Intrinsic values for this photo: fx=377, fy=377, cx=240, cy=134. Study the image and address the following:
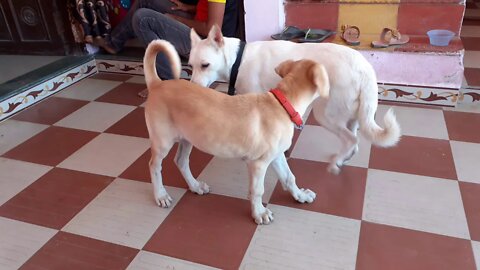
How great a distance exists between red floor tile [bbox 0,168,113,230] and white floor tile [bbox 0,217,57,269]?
0.04 meters

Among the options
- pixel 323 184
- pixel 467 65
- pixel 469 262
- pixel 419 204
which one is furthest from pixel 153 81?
pixel 467 65

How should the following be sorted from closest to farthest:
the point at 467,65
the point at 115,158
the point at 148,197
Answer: the point at 148,197 → the point at 115,158 → the point at 467,65

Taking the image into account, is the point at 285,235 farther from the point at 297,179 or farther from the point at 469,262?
the point at 469,262

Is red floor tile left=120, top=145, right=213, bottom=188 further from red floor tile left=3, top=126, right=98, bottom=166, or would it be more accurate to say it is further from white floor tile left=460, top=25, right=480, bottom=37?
white floor tile left=460, top=25, right=480, bottom=37

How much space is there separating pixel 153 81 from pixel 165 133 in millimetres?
234

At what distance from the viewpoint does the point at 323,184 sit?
6.23 feet

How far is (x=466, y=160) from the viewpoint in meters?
1.98

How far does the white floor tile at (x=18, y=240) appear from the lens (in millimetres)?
1560

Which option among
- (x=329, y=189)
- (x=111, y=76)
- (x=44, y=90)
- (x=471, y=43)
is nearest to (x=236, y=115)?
(x=329, y=189)

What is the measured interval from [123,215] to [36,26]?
2621mm

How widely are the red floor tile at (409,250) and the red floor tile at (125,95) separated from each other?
6.52 ft

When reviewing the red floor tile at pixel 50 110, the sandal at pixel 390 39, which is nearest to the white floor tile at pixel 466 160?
the sandal at pixel 390 39

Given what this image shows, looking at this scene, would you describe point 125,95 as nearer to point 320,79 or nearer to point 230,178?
point 230,178

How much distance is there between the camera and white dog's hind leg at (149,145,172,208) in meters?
1.68
